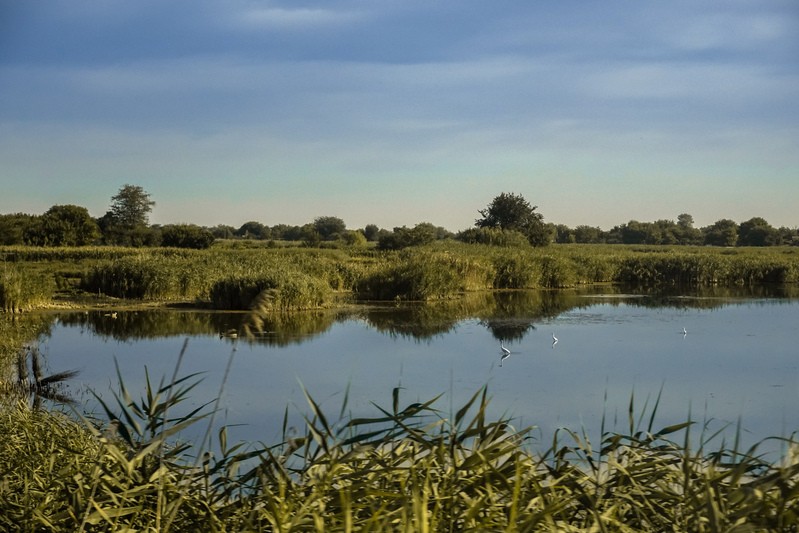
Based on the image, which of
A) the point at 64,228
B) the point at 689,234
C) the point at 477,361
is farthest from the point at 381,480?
the point at 689,234

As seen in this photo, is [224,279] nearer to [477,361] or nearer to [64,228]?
[477,361]

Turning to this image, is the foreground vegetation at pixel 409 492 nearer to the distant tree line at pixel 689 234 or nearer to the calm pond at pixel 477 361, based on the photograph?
the calm pond at pixel 477 361

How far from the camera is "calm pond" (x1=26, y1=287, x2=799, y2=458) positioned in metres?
8.36

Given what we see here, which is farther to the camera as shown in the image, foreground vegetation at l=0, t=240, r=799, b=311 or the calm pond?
foreground vegetation at l=0, t=240, r=799, b=311

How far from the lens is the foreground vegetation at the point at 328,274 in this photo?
18078 mm

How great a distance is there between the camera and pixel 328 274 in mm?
22672

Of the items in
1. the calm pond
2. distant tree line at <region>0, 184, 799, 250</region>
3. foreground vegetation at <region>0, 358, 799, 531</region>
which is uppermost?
distant tree line at <region>0, 184, 799, 250</region>

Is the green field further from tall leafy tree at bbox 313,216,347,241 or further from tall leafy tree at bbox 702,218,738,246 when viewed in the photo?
tall leafy tree at bbox 313,216,347,241

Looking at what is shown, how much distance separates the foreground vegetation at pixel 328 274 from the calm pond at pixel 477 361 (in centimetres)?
110

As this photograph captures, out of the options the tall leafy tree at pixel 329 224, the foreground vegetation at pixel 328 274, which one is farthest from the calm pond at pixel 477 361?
the tall leafy tree at pixel 329 224

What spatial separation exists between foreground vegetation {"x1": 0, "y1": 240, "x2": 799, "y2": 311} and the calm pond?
3.60 ft

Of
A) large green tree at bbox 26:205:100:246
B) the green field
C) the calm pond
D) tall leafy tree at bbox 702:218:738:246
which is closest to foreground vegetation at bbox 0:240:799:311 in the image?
the calm pond

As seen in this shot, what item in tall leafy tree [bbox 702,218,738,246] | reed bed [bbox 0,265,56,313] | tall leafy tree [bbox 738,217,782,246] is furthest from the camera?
tall leafy tree [bbox 702,218,738,246]

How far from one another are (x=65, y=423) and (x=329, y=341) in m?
7.70
